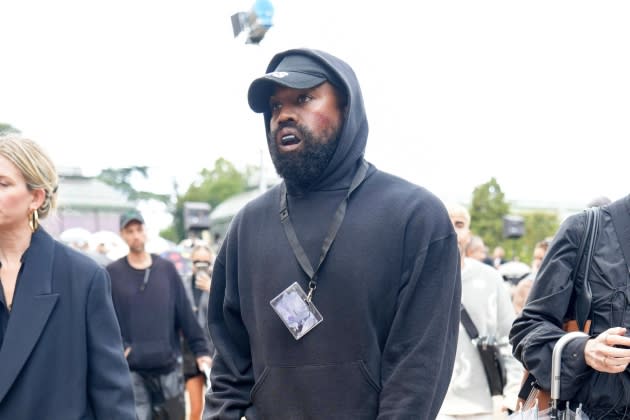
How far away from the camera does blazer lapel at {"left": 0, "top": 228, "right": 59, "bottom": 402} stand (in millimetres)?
3131

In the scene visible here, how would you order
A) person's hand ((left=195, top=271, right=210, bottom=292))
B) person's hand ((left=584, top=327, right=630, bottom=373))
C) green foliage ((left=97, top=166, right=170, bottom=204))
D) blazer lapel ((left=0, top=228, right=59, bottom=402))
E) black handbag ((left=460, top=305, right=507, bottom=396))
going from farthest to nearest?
green foliage ((left=97, top=166, right=170, bottom=204)), person's hand ((left=195, top=271, right=210, bottom=292)), black handbag ((left=460, top=305, right=507, bottom=396)), blazer lapel ((left=0, top=228, right=59, bottom=402)), person's hand ((left=584, top=327, right=630, bottom=373))

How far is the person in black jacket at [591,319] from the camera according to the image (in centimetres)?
314

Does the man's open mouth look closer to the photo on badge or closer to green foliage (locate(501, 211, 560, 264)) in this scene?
the photo on badge

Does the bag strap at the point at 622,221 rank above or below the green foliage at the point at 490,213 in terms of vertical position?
above

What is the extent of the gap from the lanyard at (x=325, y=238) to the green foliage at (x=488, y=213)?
56.3m

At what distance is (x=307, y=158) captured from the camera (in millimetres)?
3078

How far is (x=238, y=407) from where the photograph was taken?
3.12m

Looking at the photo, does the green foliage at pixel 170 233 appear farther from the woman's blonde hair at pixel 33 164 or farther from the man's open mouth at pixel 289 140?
the man's open mouth at pixel 289 140

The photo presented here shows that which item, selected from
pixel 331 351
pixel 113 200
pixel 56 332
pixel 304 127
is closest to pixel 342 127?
pixel 304 127

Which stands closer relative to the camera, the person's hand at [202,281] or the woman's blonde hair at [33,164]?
the woman's blonde hair at [33,164]

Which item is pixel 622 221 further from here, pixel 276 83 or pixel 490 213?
pixel 490 213

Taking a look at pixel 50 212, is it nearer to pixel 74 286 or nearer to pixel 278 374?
pixel 74 286

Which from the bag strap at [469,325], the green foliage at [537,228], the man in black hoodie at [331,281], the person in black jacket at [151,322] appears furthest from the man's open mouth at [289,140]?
the green foliage at [537,228]

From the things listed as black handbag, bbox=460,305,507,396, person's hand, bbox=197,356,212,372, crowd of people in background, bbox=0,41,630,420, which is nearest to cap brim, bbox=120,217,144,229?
person's hand, bbox=197,356,212,372
